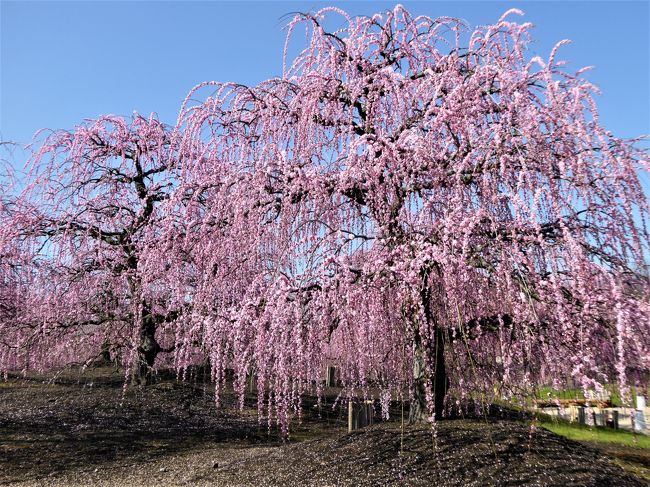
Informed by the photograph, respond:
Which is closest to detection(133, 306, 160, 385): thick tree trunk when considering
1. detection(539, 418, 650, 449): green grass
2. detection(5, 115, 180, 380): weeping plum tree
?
detection(5, 115, 180, 380): weeping plum tree

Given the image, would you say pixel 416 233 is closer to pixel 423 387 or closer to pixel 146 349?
pixel 423 387

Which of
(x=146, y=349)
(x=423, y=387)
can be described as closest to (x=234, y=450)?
(x=423, y=387)

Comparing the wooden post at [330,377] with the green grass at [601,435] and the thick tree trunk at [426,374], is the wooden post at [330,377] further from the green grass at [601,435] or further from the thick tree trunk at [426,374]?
the thick tree trunk at [426,374]

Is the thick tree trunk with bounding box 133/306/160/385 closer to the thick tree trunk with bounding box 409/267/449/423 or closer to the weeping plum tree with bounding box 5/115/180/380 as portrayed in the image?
the weeping plum tree with bounding box 5/115/180/380

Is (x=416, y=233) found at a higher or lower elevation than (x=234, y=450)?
higher

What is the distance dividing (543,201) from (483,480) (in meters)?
3.03

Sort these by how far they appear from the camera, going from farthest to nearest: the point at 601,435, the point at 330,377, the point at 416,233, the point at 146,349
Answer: the point at 330,377 < the point at 601,435 < the point at 146,349 < the point at 416,233

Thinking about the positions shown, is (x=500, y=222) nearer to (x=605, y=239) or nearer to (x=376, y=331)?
(x=605, y=239)

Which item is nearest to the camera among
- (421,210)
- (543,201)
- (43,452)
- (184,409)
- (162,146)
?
(543,201)

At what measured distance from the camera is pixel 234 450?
8.24 m

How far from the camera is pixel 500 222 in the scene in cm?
572

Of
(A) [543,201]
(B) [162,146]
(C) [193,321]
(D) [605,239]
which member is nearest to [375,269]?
(A) [543,201]

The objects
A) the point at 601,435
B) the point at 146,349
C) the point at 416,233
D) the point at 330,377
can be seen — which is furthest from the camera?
the point at 330,377

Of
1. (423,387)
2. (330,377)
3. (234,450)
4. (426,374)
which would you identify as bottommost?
(234,450)
